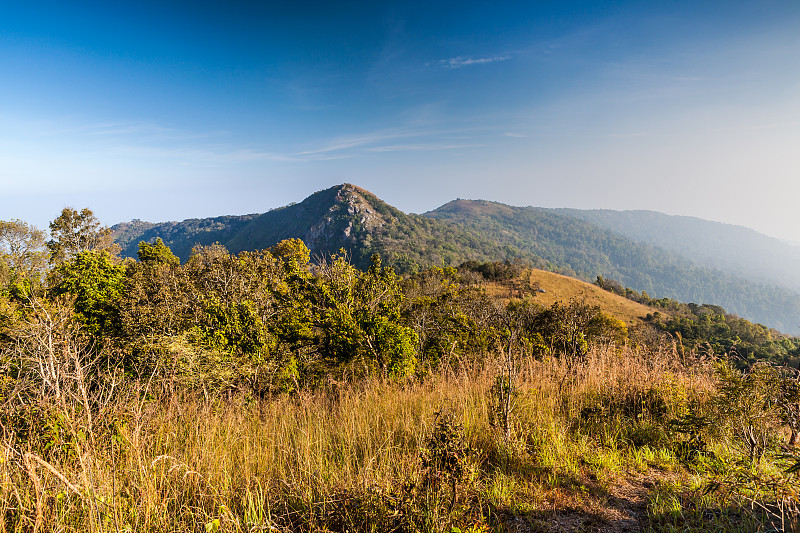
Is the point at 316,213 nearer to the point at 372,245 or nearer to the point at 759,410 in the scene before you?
the point at 372,245

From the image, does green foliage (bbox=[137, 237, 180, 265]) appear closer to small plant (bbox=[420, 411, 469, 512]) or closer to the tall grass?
the tall grass

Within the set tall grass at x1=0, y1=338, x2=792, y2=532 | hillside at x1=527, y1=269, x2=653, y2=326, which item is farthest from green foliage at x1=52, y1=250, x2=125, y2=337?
hillside at x1=527, y1=269, x2=653, y2=326

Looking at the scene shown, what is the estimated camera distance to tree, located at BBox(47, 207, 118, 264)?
33312 millimetres

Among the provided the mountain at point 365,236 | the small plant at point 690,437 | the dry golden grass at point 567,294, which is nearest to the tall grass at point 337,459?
the small plant at point 690,437

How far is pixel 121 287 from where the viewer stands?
18.0 m

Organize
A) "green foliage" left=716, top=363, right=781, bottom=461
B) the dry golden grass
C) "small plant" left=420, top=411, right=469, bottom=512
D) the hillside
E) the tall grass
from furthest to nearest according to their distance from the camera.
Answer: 1. the hillside
2. the dry golden grass
3. "green foliage" left=716, top=363, right=781, bottom=461
4. "small plant" left=420, top=411, right=469, bottom=512
5. the tall grass

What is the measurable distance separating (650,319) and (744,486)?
Answer: 264 feet

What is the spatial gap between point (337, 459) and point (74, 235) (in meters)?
46.2

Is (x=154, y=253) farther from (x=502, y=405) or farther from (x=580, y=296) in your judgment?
(x=580, y=296)

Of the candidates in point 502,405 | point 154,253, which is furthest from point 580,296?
point 502,405

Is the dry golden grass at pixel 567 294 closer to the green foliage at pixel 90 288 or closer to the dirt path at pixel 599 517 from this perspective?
the green foliage at pixel 90 288

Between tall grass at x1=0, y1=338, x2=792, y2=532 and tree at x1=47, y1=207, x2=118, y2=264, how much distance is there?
40.1m

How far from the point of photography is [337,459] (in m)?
3.12

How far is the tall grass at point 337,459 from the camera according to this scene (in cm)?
220
